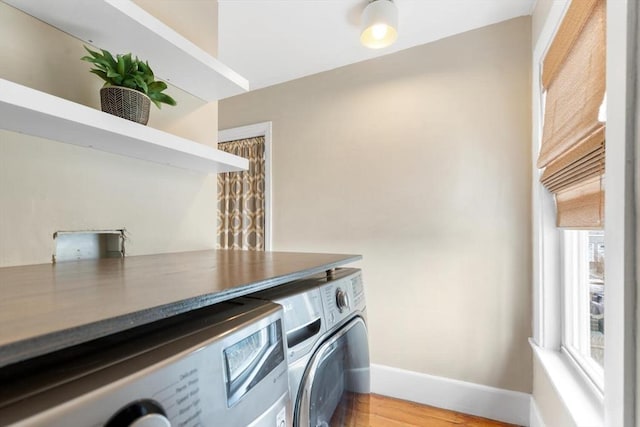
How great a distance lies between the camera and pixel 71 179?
94 centimetres

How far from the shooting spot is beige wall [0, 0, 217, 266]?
2.67ft

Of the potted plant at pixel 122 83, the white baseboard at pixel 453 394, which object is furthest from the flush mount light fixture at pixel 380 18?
the white baseboard at pixel 453 394

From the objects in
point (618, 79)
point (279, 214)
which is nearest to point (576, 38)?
point (618, 79)

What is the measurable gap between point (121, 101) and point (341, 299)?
2.77 feet

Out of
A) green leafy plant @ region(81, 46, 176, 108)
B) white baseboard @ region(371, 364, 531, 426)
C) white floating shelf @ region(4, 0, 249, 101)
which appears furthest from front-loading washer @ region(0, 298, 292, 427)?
white baseboard @ region(371, 364, 531, 426)

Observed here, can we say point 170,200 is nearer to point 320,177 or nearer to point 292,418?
point 292,418

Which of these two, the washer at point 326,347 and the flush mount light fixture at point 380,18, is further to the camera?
the flush mount light fixture at point 380,18

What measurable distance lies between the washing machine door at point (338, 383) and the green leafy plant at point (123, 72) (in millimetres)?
906

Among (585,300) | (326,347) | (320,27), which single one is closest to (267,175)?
(320,27)

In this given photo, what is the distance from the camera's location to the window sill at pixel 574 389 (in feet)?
3.17

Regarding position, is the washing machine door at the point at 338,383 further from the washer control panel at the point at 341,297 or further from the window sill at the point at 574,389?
the window sill at the point at 574,389

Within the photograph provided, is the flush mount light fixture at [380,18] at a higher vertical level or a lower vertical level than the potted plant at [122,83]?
higher

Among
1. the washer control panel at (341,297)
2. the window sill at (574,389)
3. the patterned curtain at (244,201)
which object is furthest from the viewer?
the patterned curtain at (244,201)

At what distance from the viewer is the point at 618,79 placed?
0.65 m
